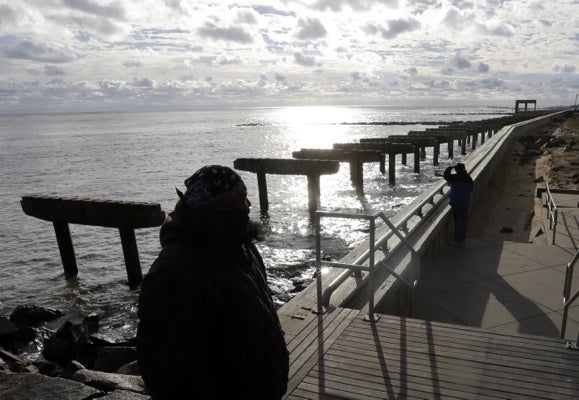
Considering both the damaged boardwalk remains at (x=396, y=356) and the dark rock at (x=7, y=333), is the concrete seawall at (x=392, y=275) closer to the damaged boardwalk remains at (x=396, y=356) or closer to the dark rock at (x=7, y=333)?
the damaged boardwalk remains at (x=396, y=356)

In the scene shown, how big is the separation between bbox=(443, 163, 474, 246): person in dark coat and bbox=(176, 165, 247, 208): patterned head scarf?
270 inches

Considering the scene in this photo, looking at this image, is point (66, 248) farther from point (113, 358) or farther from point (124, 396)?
point (124, 396)

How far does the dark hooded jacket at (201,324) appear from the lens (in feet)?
5.56

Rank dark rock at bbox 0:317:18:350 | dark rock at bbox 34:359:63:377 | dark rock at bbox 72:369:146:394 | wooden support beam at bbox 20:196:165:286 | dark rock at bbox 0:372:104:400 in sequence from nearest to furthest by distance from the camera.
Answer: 1. dark rock at bbox 0:372:104:400
2. dark rock at bbox 72:369:146:394
3. dark rock at bbox 34:359:63:377
4. dark rock at bbox 0:317:18:350
5. wooden support beam at bbox 20:196:165:286

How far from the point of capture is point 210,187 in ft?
6.09

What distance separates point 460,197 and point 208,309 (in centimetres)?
719

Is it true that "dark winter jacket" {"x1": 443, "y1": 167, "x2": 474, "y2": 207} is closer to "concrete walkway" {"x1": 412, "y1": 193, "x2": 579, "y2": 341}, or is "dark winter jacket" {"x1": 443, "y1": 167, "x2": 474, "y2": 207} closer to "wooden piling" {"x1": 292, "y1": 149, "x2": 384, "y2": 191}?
"concrete walkway" {"x1": 412, "y1": 193, "x2": 579, "y2": 341}

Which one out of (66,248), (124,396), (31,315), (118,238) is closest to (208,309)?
(124,396)

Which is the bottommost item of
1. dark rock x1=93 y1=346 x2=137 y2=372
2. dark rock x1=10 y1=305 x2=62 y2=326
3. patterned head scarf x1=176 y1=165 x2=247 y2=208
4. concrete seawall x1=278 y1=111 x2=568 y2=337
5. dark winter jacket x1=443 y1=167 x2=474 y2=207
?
dark rock x1=10 y1=305 x2=62 y2=326

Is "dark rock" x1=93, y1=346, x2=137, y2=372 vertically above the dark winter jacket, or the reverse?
the dark winter jacket

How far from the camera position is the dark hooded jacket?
5.56 ft

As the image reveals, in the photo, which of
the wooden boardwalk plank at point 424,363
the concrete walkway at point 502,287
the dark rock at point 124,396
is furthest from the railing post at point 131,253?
the wooden boardwalk plank at point 424,363

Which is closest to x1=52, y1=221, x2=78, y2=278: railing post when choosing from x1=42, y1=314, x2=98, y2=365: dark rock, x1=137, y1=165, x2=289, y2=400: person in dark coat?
x1=42, y1=314, x2=98, y2=365: dark rock

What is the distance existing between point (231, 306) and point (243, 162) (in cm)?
1418
